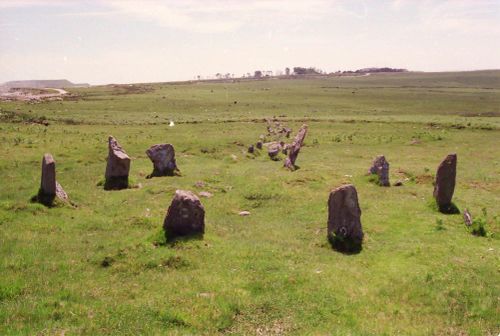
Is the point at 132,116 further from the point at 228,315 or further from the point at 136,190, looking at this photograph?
the point at 228,315

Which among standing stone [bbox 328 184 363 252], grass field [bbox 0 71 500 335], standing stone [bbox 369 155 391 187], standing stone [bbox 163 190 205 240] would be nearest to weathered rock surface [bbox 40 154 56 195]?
grass field [bbox 0 71 500 335]

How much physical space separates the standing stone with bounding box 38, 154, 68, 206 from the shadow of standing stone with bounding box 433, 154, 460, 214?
77.4ft

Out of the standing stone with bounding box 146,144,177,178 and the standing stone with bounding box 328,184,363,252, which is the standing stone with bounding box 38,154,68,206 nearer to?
the standing stone with bounding box 146,144,177,178

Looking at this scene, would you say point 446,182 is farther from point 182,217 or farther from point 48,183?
point 48,183

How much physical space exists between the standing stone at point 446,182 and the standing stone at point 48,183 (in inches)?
929

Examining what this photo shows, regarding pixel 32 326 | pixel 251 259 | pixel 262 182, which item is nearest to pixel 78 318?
pixel 32 326

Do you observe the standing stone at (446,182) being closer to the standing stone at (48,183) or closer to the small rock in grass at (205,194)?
the small rock in grass at (205,194)

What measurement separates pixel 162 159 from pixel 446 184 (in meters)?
21.9

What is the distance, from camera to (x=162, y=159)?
37281mm

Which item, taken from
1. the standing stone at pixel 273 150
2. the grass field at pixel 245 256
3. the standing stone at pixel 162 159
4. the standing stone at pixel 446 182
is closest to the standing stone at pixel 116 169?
the grass field at pixel 245 256

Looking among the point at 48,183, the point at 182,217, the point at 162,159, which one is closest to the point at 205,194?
the point at 162,159

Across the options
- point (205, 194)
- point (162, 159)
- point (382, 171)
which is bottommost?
point (205, 194)

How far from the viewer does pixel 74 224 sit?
2461 centimetres

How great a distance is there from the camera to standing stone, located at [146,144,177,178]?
123 ft
